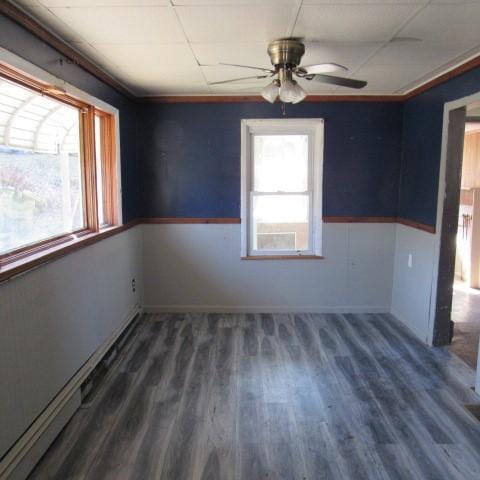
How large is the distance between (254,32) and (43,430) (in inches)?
100

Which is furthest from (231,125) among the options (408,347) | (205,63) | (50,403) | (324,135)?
(50,403)

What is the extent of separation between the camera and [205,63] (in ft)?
10.4

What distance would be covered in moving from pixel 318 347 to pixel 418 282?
1181 mm

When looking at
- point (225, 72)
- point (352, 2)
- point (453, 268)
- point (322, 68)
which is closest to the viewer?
point (352, 2)

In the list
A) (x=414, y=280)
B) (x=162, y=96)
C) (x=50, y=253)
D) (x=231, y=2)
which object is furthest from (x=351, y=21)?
(x=414, y=280)

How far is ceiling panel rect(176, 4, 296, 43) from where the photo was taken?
2152mm

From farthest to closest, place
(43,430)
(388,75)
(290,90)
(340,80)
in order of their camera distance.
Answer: (388,75), (340,80), (290,90), (43,430)

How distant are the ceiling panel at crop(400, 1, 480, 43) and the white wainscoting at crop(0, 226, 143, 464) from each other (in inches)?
98.5

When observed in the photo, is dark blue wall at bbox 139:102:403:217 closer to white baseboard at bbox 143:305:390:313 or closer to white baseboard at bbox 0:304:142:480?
white baseboard at bbox 143:305:390:313

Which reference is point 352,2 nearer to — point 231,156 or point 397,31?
point 397,31

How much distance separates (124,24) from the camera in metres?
2.38

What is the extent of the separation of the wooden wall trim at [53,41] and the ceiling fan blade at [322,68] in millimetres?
1485

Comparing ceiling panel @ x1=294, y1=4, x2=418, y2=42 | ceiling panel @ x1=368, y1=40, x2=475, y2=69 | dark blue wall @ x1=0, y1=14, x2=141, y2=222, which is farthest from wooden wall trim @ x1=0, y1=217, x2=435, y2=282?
ceiling panel @ x1=294, y1=4, x2=418, y2=42

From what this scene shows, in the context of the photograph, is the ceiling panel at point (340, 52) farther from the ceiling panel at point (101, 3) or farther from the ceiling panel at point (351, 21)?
the ceiling panel at point (101, 3)
